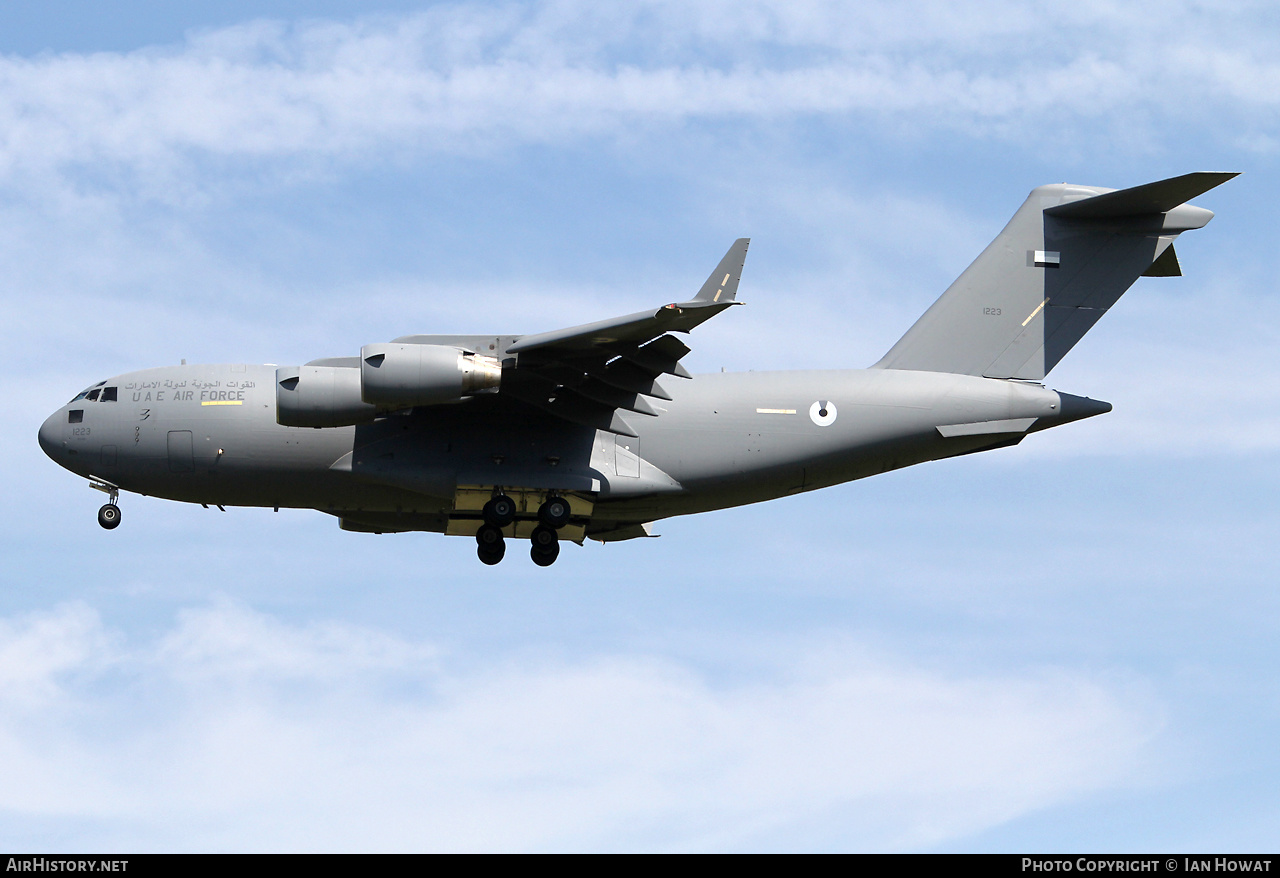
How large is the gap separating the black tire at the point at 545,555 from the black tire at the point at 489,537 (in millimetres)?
398

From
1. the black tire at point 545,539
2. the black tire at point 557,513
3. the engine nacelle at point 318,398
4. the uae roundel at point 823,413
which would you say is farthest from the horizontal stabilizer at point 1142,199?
the engine nacelle at point 318,398

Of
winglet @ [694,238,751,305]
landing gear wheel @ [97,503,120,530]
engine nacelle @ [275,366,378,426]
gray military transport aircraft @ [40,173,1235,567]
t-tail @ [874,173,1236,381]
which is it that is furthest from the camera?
t-tail @ [874,173,1236,381]

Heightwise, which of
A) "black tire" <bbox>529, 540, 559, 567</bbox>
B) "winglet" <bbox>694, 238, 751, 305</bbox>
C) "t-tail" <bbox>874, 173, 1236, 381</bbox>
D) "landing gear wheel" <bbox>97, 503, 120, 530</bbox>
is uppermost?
"t-tail" <bbox>874, 173, 1236, 381</bbox>

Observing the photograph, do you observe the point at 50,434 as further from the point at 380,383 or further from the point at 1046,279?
the point at 1046,279

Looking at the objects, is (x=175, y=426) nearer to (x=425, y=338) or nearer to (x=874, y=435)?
(x=425, y=338)

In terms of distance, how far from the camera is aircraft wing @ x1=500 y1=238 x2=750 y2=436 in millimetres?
15508

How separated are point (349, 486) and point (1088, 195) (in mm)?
9579

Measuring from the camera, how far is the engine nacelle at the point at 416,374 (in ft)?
51.6

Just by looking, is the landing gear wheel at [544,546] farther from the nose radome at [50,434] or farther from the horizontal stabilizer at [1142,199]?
the horizontal stabilizer at [1142,199]

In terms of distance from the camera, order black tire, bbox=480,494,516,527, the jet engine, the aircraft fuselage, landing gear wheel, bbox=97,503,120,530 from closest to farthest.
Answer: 1. the jet engine
2. the aircraft fuselage
3. black tire, bbox=480,494,516,527
4. landing gear wheel, bbox=97,503,120,530

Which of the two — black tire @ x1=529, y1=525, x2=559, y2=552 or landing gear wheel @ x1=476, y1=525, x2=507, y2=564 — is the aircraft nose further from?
black tire @ x1=529, y1=525, x2=559, y2=552

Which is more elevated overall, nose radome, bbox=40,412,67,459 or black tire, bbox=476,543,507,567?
nose radome, bbox=40,412,67,459

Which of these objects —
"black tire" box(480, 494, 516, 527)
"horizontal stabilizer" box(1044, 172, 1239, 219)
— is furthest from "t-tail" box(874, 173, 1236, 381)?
"black tire" box(480, 494, 516, 527)
